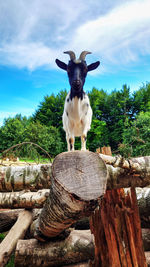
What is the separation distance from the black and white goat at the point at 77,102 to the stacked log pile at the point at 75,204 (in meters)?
1.77

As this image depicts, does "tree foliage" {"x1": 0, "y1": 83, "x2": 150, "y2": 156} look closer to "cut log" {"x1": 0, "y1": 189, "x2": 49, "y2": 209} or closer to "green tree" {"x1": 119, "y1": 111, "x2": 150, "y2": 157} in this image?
"green tree" {"x1": 119, "y1": 111, "x2": 150, "y2": 157}

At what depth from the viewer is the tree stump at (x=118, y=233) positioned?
170cm

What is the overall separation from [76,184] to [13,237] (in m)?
1.53

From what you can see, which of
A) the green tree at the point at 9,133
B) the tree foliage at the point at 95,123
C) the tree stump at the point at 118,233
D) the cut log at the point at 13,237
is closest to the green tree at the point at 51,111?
the tree foliage at the point at 95,123

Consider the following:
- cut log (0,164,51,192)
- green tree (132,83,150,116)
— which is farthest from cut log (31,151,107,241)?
green tree (132,83,150,116)

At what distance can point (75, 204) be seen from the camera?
1.08 m

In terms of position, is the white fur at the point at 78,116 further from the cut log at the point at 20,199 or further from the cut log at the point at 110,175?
the cut log at the point at 110,175

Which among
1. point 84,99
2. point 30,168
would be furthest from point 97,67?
point 30,168

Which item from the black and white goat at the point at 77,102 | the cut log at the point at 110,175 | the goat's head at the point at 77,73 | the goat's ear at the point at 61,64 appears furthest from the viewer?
the goat's ear at the point at 61,64

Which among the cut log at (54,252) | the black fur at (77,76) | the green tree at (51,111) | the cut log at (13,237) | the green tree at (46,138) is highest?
the green tree at (51,111)

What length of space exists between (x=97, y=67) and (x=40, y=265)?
11.2 feet

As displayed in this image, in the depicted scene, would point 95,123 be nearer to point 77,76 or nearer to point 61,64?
point 61,64

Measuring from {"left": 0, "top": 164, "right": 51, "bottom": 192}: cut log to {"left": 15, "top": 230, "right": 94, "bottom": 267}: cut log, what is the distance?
27.1 inches

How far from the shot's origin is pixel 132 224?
69.9 inches
